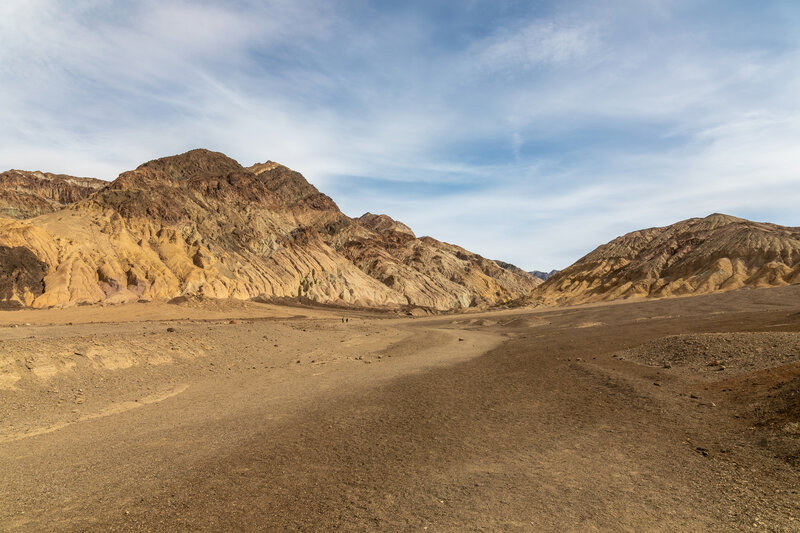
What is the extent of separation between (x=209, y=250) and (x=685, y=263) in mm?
95364

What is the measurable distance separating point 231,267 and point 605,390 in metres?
68.4

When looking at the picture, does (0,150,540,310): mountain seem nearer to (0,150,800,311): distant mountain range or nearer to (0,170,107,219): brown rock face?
(0,150,800,311): distant mountain range

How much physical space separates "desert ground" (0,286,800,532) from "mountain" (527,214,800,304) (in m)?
74.7

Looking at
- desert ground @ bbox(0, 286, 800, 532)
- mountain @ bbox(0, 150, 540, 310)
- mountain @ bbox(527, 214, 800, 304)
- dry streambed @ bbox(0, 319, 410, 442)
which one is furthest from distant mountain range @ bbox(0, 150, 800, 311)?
desert ground @ bbox(0, 286, 800, 532)

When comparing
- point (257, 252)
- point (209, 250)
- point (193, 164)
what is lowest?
point (209, 250)

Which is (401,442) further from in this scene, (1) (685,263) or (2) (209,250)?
(1) (685,263)

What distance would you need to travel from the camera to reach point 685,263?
8906cm

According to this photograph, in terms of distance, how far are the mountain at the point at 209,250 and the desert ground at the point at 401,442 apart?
1683 inches

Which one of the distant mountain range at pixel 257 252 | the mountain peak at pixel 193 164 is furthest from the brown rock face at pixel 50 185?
Result: the mountain peak at pixel 193 164

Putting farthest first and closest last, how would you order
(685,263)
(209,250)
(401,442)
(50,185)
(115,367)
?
1. (50,185)
2. (685,263)
3. (209,250)
4. (115,367)
5. (401,442)

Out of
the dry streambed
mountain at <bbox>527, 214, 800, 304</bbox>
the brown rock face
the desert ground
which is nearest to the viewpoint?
the desert ground

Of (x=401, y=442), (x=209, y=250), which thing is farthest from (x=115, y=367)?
(x=209, y=250)

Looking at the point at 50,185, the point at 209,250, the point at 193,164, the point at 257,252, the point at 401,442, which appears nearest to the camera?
the point at 401,442

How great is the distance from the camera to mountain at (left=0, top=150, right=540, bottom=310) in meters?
49.5
